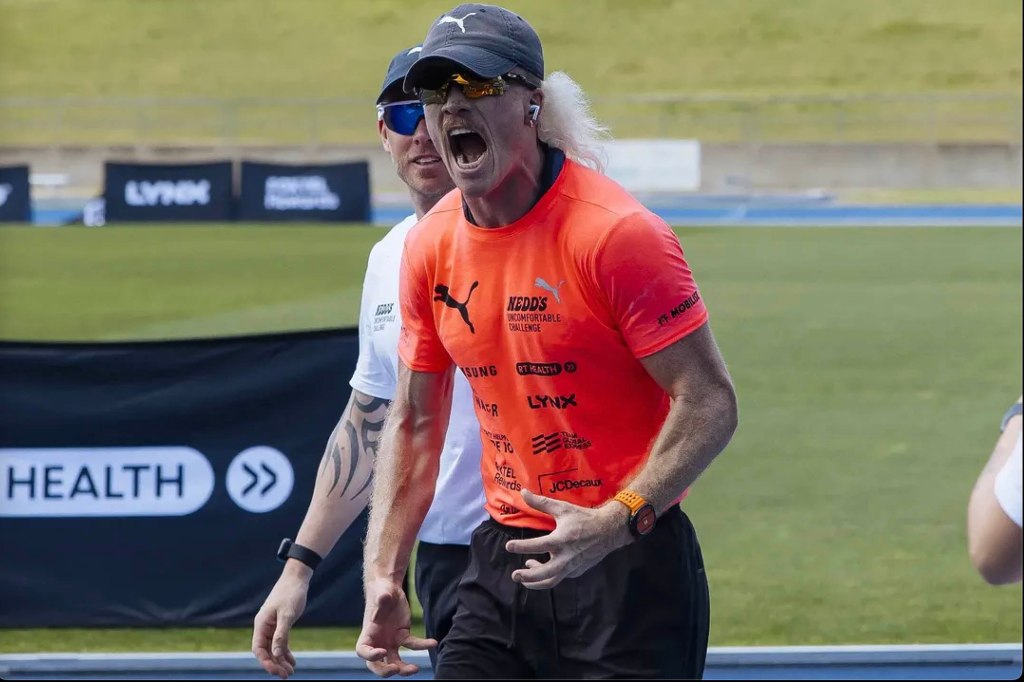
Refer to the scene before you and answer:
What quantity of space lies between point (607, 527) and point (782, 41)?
179ft

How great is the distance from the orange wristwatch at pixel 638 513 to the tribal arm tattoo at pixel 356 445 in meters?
1.36

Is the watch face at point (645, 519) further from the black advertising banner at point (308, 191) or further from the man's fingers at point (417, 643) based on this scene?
the black advertising banner at point (308, 191)

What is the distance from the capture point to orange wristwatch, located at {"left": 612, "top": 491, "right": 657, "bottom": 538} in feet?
10.5

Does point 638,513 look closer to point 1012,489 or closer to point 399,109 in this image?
point 1012,489

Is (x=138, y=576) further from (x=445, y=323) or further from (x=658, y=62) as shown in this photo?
(x=658, y=62)

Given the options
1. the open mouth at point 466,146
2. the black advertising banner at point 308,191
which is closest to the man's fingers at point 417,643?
the open mouth at point 466,146

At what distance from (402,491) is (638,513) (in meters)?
0.77

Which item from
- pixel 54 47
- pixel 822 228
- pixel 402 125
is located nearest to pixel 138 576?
pixel 402 125

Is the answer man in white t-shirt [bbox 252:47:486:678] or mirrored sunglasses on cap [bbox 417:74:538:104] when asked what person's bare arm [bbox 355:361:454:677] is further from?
mirrored sunglasses on cap [bbox 417:74:538:104]

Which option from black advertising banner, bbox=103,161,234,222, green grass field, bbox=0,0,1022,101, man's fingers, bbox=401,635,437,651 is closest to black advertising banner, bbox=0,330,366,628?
man's fingers, bbox=401,635,437,651

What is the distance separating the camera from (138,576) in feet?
23.6

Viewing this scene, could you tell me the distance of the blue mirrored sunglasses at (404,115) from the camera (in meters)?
4.43

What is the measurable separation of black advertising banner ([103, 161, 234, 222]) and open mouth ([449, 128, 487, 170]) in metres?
28.5

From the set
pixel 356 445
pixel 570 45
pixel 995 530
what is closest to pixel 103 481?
pixel 356 445
